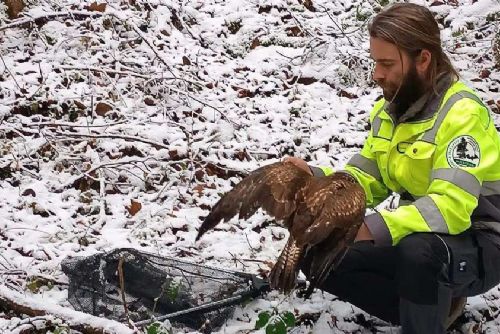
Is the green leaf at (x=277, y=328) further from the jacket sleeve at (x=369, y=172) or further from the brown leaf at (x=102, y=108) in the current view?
the brown leaf at (x=102, y=108)

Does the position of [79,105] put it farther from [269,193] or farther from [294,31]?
[269,193]

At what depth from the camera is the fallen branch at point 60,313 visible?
2918 millimetres

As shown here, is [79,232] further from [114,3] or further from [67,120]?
[114,3]

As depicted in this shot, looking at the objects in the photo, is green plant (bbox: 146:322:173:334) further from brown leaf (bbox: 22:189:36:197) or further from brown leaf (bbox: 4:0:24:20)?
brown leaf (bbox: 4:0:24:20)

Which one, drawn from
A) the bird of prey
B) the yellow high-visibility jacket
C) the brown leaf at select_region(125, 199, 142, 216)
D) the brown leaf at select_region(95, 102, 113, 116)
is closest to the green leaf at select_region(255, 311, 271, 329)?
the bird of prey

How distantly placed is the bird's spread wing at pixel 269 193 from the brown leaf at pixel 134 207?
1516mm

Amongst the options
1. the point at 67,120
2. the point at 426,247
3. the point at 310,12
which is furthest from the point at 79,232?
the point at 310,12

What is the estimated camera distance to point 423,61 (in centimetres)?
283

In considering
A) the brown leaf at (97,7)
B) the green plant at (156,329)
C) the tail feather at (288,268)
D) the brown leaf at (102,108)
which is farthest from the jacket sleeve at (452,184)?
the brown leaf at (97,7)

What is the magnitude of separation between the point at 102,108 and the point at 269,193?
291cm

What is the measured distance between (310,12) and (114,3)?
2.02 meters

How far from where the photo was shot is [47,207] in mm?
4391

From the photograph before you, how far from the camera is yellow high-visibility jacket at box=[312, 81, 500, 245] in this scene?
2.64m

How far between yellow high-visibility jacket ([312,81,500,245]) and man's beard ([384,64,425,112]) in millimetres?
44
